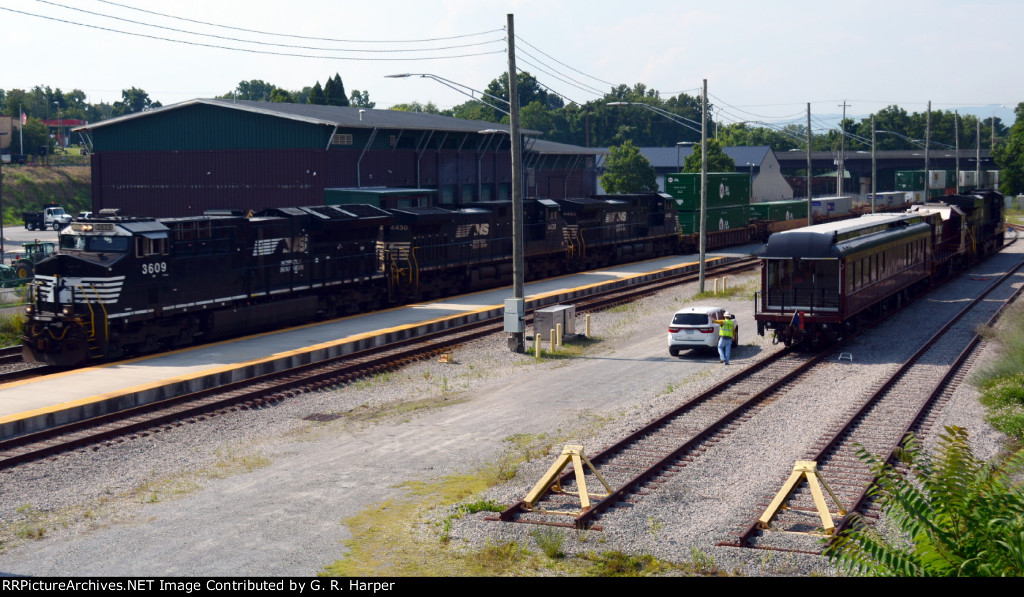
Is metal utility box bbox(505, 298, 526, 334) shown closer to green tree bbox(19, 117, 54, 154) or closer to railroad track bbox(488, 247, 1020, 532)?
railroad track bbox(488, 247, 1020, 532)

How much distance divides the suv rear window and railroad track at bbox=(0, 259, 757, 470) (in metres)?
7.09

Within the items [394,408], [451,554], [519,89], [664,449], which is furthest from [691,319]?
[519,89]

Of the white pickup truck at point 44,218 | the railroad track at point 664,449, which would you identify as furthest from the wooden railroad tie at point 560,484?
the white pickup truck at point 44,218

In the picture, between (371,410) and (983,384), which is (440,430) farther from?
(983,384)

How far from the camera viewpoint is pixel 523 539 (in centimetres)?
1352

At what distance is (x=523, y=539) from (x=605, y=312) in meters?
25.6

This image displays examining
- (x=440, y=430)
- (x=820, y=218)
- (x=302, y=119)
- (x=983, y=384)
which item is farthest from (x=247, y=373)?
(x=820, y=218)

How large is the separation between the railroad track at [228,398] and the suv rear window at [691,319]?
23.3ft

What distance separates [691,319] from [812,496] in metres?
14.3

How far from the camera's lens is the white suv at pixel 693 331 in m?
28.9

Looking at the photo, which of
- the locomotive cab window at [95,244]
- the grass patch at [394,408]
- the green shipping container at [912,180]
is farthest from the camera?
the green shipping container at [912,180]

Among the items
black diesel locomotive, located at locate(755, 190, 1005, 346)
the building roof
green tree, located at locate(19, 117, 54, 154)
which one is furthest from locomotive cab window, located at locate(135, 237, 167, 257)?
green tree, located at locate(19, 117, 54, 154)

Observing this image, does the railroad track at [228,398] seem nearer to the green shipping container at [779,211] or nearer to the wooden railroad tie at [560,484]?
the wooden railroad tie at [560,484]

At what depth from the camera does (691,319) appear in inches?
1147
